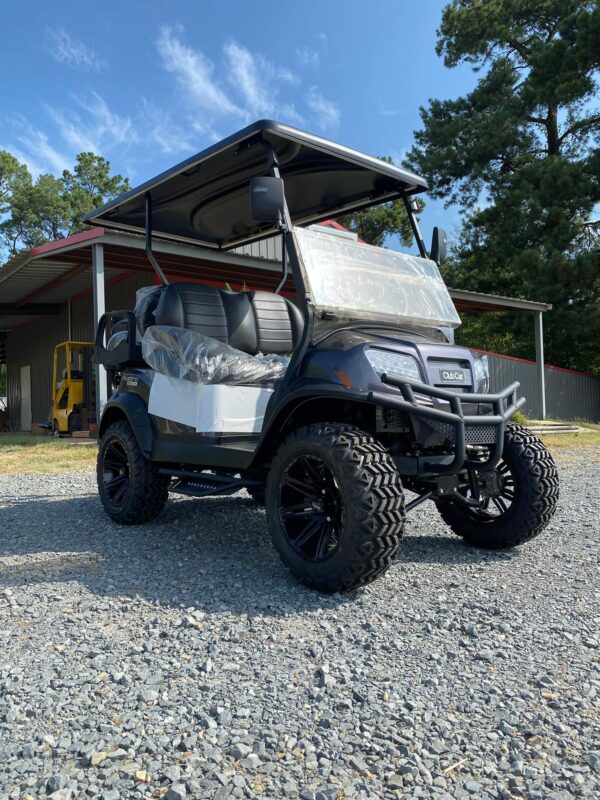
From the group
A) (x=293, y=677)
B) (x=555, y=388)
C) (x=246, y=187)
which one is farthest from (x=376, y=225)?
(x=293, y=677)

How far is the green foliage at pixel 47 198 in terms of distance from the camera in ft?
129

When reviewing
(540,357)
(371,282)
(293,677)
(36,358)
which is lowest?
(293,677)

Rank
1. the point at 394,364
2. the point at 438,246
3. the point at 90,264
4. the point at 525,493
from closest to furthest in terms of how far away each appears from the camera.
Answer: the point at 394,364, the point at 525,493, the point at 438,246, the point at 90,264

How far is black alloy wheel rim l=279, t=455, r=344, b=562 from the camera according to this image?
3.35m

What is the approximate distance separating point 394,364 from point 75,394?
45.2ft

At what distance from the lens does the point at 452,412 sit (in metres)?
3.27

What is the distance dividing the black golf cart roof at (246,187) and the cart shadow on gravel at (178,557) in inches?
95.5

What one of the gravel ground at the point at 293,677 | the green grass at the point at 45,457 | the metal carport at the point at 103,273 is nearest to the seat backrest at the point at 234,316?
the gravel ground at the point at 293,677

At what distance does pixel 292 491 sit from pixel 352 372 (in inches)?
29.1

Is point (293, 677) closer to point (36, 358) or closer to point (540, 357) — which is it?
point (540, 357)

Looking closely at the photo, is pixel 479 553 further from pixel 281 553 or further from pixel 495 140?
pixel 495 140

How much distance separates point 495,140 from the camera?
81.0 feet

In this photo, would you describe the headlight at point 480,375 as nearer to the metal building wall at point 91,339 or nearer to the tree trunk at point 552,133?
the metal building wall at point 91,339

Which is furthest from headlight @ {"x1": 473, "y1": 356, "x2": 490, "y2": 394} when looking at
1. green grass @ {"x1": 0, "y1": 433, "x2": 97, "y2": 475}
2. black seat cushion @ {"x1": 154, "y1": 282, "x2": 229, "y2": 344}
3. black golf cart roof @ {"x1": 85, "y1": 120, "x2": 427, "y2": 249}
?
green grass @ {"x1": 0, "y1": 433, "x2": 97, "y2": 475}
